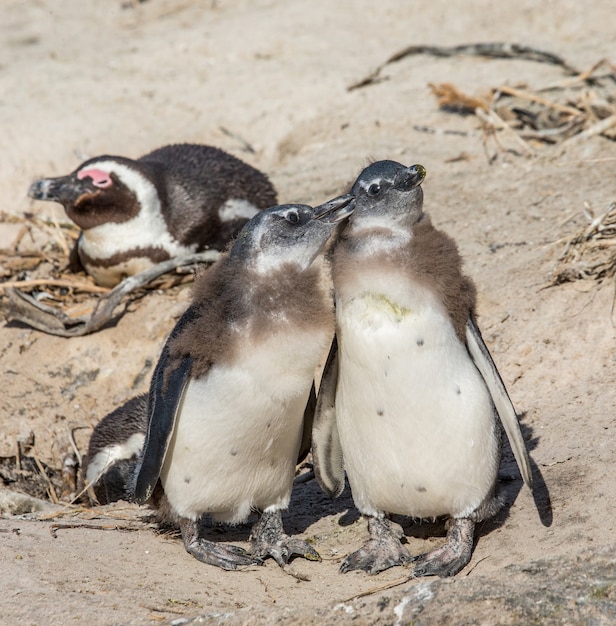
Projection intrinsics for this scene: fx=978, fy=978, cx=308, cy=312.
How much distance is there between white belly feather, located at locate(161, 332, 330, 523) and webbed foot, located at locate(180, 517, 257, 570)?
62mm

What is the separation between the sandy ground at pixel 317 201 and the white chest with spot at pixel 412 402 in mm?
295

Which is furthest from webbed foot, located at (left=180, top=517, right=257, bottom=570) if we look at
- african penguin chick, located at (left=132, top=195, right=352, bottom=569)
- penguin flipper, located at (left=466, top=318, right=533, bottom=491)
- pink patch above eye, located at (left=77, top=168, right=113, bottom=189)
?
pink patch above eye, located at (left=77, top=168, right=113, bottom=189)

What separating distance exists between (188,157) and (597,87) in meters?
3.21

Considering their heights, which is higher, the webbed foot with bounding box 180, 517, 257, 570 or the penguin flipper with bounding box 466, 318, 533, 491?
the penguin flipper with bounding box 466, 318, 533, 491

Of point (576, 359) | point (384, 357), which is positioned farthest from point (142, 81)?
point (384, 357)

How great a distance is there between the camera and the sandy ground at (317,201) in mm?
2887

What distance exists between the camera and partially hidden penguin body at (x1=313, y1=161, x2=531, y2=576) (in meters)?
3.16

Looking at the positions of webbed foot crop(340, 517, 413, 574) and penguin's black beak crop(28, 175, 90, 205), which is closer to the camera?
webbed foot crop(340, 517, 413, 574)

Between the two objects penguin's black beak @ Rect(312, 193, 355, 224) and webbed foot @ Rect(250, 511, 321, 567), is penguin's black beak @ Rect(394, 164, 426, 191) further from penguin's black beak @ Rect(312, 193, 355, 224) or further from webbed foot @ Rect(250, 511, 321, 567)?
webbed foot @ Rect(250, 511, 321, 567)

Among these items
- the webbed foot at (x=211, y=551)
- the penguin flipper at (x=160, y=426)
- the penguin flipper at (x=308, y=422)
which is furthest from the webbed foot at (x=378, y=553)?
the penguin flipper at (x=160, y=426)

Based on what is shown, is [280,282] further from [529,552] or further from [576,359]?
[576,359]

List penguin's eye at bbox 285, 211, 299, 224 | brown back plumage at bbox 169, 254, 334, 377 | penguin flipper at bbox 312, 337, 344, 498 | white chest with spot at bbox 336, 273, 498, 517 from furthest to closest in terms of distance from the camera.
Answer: penguin flipper at bbox 312, 337, 344, 498 < penguin's eye at bbox 285, 211, 299, 224 < brown back plumage at bbox 169, 254, 334, 377 < white chest with spot at bbox 336, 273, 498, 517

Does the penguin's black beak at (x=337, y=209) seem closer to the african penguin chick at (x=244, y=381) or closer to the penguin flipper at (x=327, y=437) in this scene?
the african penguin chick at (x=244, y=381)

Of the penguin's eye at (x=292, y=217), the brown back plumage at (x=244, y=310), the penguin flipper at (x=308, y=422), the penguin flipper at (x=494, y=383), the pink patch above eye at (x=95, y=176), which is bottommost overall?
the penguin flipper at (x=308, y=422)
